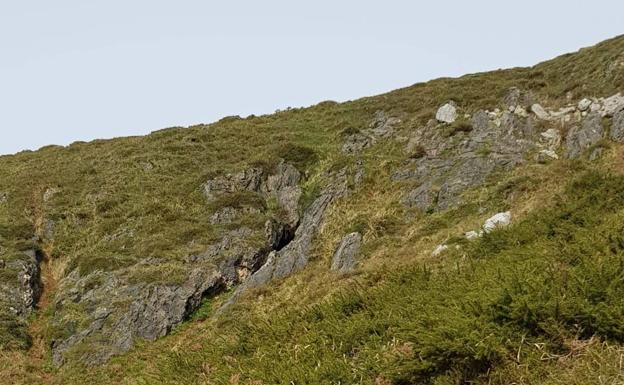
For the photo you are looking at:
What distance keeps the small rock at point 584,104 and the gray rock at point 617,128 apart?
3.82 m

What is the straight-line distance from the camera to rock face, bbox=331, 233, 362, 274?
20.9 m

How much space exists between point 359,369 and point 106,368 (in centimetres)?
1521

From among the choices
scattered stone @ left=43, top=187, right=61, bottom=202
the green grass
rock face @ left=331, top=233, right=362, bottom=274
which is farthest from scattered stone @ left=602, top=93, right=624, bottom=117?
scattered stone @ left=43, top=187, right=61, bottom=202

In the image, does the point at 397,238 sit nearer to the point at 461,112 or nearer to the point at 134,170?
the point at 461,112

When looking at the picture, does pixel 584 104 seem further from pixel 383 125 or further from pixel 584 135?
pixel 383 125

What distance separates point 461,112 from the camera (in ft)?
116

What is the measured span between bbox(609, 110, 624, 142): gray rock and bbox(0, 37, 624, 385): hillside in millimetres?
86

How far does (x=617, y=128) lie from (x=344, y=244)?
41.3ft

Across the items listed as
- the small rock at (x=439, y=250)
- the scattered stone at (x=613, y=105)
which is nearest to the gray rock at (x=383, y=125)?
the scattered stone at (x=613, y=105)

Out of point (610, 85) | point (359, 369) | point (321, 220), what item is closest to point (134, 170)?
point (321, 220)

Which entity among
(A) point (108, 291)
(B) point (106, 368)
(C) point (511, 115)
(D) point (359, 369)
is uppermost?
(C) point (511, 115)

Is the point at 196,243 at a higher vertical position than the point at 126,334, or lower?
higher

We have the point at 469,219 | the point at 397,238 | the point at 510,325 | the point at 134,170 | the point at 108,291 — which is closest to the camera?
the point at 510,325

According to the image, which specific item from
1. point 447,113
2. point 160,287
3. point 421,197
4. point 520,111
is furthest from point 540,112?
point 160,287
